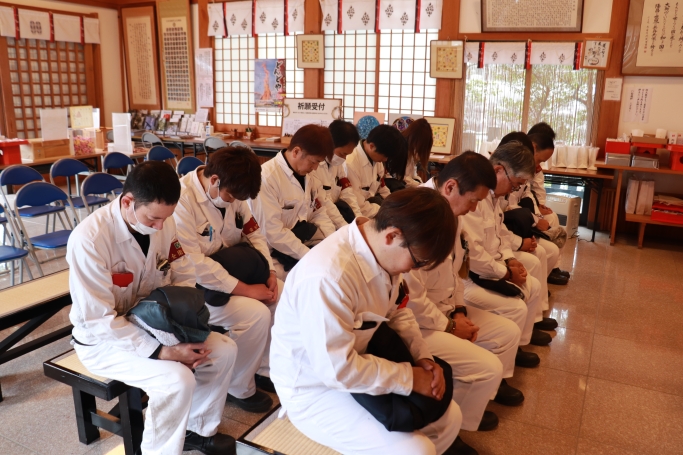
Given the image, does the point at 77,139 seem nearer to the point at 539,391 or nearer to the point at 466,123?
the point at 466,123

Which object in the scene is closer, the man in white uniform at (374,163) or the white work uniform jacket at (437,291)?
the white work uniform jacket at (437,291)

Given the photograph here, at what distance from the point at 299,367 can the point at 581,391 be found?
1.90 meters

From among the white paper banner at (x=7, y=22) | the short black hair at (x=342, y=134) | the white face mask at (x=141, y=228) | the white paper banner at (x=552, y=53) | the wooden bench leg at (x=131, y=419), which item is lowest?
the wooden bench leg at (x=131, y=419)

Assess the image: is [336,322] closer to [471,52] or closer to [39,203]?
[39,203]

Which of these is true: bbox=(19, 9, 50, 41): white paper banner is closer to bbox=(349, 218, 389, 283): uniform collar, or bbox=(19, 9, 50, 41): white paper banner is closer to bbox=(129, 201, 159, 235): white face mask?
bbox=(129, 201, 159, 235): white face mask

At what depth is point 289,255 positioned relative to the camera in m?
3.17

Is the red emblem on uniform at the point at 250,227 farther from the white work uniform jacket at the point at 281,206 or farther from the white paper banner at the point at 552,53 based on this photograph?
the white paper banner at the point at 552,53

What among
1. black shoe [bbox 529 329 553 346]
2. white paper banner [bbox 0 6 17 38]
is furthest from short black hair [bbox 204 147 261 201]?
white paper banner [bbox 0 6 17 38]

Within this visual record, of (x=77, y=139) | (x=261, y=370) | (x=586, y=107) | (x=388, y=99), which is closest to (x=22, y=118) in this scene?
(x=77, y=139)

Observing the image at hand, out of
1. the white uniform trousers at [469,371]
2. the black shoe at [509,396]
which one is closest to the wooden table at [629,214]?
the black shoe at [509,396]

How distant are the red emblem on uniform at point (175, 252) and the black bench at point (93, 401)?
0.51 metres

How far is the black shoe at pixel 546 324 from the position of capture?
11.9 feet

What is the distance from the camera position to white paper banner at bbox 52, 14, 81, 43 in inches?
307

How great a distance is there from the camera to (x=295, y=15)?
730 centimetres
